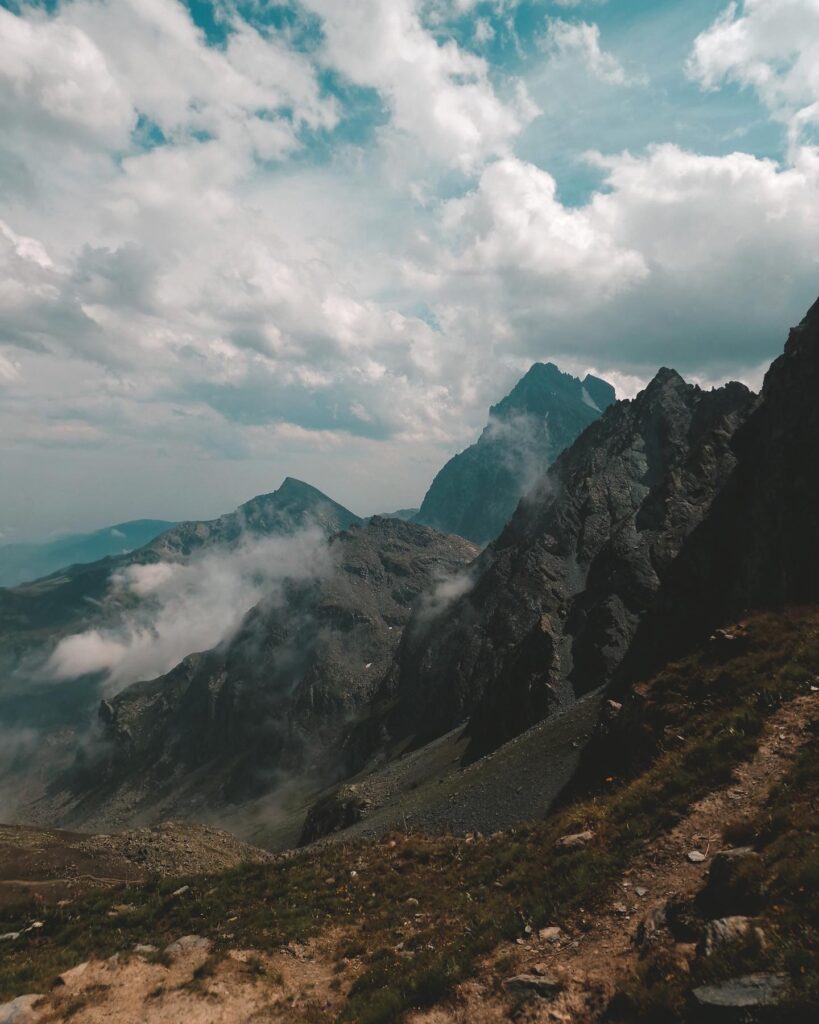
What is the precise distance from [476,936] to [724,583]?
71.5m

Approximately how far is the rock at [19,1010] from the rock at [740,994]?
66.5 ft

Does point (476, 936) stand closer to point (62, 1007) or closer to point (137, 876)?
point (62, 1007)


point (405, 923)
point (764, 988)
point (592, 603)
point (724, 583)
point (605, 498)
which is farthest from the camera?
point (605, 498)

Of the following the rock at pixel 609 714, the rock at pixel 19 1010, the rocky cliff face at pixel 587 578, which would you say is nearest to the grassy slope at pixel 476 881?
the rock at pixel 609 714

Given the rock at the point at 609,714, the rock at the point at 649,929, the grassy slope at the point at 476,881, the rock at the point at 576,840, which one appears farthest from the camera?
the rock at the point at 609,714

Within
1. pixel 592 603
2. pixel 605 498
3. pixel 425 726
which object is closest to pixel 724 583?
pixel 592 603

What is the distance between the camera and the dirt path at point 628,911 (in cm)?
1334

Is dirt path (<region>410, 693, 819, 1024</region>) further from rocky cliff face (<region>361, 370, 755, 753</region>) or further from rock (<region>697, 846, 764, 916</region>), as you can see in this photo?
rocky cliff face (<region>361, 370, 755, 753</region>)

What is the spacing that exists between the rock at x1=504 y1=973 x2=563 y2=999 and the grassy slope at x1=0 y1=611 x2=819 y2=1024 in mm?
1963

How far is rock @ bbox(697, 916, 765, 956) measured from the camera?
1148 centimetres

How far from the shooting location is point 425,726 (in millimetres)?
198250

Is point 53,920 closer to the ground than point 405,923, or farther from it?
closer to the ground

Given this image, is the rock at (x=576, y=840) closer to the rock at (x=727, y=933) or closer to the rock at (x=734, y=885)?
the rock at (x=734, y=885)

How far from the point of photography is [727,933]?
38.7 feet
